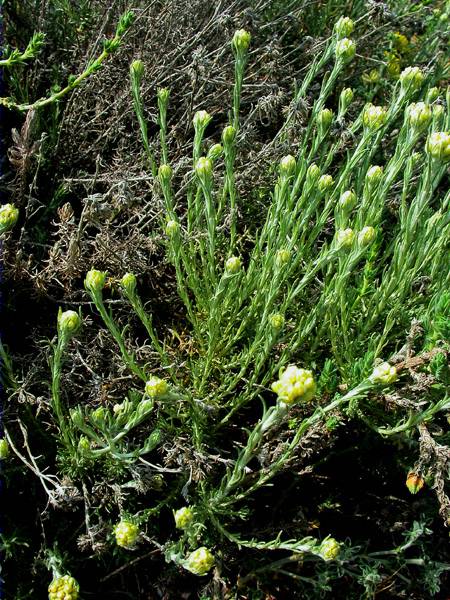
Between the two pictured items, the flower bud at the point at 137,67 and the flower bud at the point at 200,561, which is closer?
the flower bud at the point at 200,561

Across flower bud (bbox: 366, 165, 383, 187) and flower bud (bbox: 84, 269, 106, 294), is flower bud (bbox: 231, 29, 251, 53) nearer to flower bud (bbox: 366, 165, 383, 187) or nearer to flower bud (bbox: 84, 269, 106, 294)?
flower bud (bbox: 366, 165, 383, 187)

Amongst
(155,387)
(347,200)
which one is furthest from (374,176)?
(155,387)

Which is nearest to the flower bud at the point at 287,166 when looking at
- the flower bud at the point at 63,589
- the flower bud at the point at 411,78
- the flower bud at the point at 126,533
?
the flower bud at the point at 411,78

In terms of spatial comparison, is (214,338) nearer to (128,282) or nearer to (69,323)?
(128,282)

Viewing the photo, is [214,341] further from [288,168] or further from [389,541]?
[389,541]

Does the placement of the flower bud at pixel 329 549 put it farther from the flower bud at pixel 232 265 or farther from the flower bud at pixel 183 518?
the flower bud at pixel 232 265

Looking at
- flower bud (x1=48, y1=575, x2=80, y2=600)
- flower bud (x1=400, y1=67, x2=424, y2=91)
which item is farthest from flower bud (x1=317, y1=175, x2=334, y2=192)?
flower bud (x1=48, y1=575, x2=80, y2=600)
